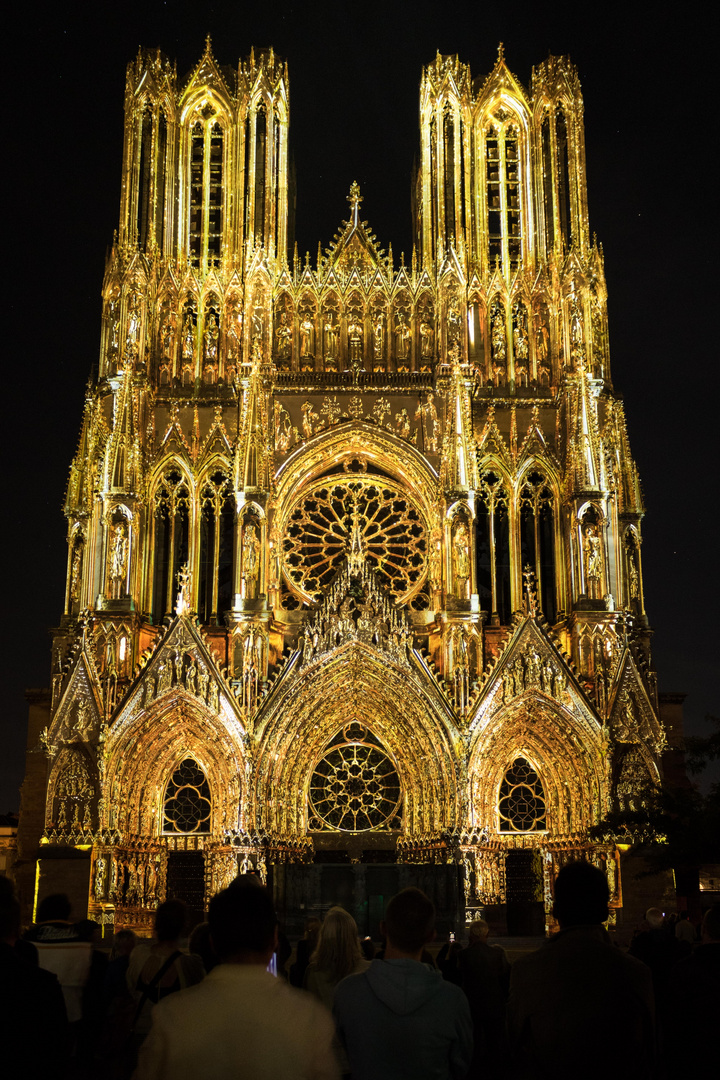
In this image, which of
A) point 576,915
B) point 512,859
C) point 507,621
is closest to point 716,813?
point 512,859

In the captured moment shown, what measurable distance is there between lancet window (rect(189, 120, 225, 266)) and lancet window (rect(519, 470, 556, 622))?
479 inches

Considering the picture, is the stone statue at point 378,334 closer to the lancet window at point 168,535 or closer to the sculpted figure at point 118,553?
the lancet window at point 168,535

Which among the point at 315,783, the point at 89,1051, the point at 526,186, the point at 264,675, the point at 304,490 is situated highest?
the point at 526,186

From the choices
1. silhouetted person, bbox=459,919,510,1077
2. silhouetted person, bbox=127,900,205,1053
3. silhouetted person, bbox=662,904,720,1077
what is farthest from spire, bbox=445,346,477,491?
silhouetted person, bbox=662,904,720,1077

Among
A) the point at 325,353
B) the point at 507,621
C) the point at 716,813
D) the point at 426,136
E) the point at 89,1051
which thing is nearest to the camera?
the point at 89,1051

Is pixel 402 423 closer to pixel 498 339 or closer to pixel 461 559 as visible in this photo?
pixel 498 339

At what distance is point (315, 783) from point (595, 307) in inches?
640

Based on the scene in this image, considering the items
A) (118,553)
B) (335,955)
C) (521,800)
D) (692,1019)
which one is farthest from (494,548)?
(692,1019)

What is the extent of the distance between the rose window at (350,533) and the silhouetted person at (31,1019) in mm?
28729

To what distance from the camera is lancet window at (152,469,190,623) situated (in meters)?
33.4

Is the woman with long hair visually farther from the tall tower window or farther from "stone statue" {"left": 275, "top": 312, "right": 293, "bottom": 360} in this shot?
the tall tower window

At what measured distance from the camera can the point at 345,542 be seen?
34.2 meters

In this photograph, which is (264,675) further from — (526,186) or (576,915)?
(576,915)

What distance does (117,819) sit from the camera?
2970 cm
